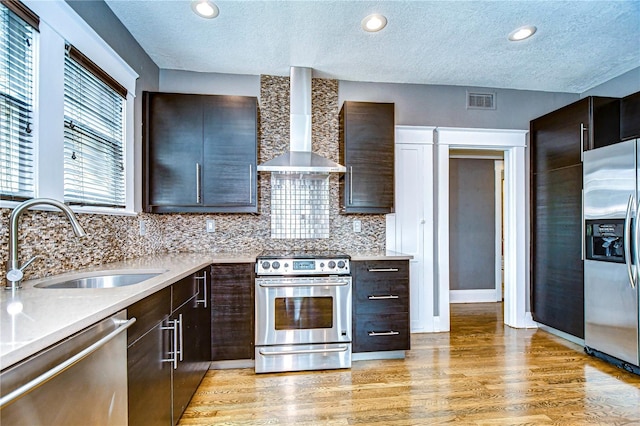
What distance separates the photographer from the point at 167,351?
5.39ft

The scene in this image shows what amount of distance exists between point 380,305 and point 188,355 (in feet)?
5.04

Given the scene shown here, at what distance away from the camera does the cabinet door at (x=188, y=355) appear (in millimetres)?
1804

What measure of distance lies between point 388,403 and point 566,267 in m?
2.36

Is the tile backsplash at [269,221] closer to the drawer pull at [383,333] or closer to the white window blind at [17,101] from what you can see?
the drawer pull at [383,333]

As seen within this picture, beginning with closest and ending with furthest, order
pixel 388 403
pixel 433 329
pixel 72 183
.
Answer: pixel 72 183 → pixel 388 403 → pixel 433 329

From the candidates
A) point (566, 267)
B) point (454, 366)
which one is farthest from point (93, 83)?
point (566, 267)

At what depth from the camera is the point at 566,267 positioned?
313cm

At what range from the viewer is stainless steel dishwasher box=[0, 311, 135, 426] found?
0.73 m

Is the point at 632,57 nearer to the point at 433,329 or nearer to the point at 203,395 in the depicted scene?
the point at 433,329

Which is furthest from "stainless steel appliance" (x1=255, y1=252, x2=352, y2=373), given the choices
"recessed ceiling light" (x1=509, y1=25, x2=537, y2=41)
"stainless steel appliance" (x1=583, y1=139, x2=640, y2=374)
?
"recessed ceiling light" (x1=509, y1=25, x2=537, y2=41)

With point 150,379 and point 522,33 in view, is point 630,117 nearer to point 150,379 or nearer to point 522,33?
point 522,33

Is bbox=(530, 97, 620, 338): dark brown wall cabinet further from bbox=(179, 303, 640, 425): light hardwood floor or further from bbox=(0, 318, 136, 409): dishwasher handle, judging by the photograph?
bbox=(0, 318, 136, 409): dishwasher handle

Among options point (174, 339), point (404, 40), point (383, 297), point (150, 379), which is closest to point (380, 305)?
point (383, 297)

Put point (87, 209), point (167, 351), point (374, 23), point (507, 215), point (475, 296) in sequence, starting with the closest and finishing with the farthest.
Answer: point (167, 351) < point (87, 209) < point (374, 23) < point (507, 215) < point (475, 296)
